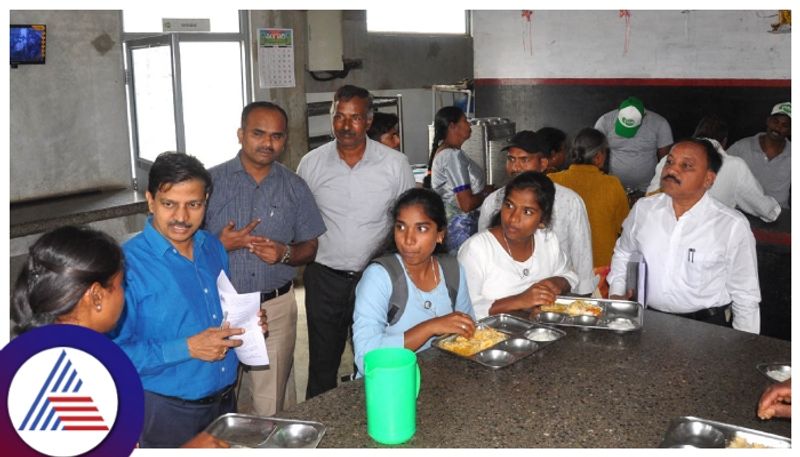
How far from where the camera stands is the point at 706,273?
263 centimetres

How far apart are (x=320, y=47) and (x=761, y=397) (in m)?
5.66

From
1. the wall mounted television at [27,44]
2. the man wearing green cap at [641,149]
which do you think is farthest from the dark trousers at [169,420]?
the man wearing green cap at [641,149]

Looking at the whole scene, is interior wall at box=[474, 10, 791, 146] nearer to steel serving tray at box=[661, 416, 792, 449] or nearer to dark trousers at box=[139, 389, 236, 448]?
steel serving tray at box=[661, 416, 792, 449]

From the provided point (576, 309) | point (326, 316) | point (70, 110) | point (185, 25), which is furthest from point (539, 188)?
point (70, 110)

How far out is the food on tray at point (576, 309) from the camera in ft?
7.75

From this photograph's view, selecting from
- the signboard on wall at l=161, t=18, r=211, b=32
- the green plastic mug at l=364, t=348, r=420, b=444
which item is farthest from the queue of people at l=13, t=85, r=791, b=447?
the signboard on wall at l=161, t=18, r=211, b=32

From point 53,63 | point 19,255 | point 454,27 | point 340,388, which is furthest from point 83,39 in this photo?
point 454,27

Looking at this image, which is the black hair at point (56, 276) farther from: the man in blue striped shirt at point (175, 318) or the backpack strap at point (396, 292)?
the backpack strap at point (396, 292)

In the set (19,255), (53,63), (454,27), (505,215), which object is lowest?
(19,255)

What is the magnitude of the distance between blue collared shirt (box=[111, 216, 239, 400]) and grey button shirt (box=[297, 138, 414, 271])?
1.27 metres

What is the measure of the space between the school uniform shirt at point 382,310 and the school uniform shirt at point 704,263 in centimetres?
95

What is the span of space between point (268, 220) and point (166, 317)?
104cm

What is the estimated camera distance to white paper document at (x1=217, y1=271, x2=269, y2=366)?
211 centimetres

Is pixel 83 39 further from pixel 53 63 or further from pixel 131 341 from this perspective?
pixel 131 341
